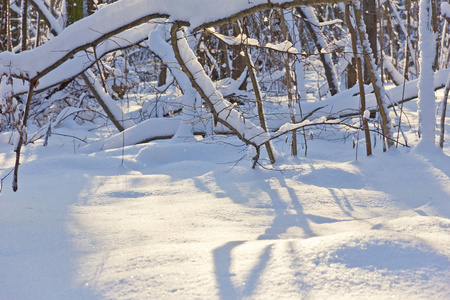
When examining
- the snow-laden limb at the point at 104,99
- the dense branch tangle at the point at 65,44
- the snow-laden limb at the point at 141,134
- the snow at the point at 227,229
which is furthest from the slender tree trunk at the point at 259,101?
the snow-laden limb at the point at 104,99

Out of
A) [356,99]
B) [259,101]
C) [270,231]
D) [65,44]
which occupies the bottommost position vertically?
[270,231]

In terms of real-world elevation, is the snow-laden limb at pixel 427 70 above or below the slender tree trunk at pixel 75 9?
below

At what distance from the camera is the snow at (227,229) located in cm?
152

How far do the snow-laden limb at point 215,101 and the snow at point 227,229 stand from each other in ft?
1.20

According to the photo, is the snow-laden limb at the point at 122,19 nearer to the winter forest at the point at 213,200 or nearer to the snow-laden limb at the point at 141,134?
the winter forest at the point at 213,200

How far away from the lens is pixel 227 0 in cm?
231

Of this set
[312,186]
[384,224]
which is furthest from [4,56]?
[384,224]

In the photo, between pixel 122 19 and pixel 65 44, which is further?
pixel 65 44

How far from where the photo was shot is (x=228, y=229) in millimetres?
2178

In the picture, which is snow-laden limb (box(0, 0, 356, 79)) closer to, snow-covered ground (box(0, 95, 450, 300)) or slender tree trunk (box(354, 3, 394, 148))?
snow-covered ground (box(0, 95, 450, 300))

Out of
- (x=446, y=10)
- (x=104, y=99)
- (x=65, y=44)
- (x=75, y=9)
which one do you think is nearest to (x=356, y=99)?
(x=446, y=10)

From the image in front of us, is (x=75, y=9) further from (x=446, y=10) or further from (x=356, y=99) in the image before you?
(x=446, y=10)

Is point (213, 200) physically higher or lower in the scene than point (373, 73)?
lower

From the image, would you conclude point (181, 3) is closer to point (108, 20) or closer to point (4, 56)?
point (108, 20)
